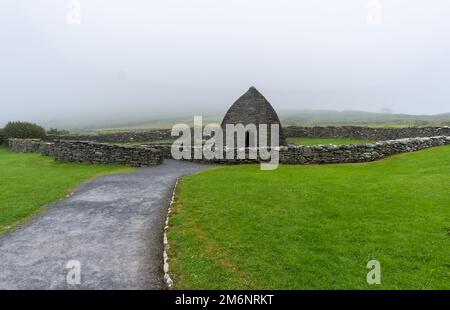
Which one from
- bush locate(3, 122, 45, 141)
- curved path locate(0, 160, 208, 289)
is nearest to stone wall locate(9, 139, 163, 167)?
curved path locate(0, 160, 208, 289)

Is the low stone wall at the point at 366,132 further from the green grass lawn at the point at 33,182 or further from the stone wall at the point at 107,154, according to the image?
the green grass lawn at the point at 33,182

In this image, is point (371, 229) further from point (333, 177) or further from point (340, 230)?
point (333, 177)

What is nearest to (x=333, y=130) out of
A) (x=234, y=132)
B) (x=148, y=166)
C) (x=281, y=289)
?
(x=234, y=132)

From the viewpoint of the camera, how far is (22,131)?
39156mm

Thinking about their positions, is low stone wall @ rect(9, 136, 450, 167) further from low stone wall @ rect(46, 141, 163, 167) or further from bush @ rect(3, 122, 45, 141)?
bush @ rect(3, 122, 45, 141)

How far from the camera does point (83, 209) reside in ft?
46.9


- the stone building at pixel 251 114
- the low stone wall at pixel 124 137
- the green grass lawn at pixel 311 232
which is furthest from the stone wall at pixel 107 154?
the low stone wall at pixel 124 137

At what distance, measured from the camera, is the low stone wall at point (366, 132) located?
37.6m

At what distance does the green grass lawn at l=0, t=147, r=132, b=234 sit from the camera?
1380cm

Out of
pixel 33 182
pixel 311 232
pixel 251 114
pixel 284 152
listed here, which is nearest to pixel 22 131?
pixel 33 182

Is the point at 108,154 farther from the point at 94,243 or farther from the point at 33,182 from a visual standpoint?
the point at 94,243

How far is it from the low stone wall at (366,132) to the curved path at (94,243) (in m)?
29.7

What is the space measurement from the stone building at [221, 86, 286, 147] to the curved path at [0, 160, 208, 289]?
16419mm
